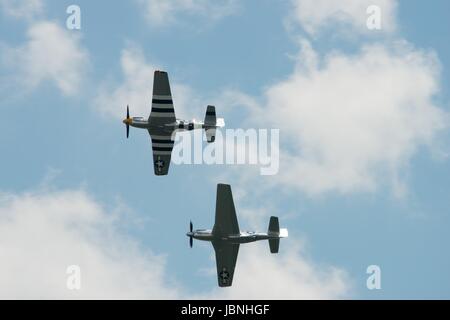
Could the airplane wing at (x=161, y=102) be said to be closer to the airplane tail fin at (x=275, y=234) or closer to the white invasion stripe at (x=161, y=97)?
the white invasion stripe at (x=161, y=97)

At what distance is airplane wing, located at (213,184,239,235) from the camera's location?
89188 millimetres

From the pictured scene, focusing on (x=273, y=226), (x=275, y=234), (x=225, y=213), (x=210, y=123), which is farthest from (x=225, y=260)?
(x=210, y=123)

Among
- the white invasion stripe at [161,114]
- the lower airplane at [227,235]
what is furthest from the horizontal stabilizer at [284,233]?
the white invasion stripe at [161,114]

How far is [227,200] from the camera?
89312 mm

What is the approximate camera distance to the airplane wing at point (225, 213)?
3511 inches

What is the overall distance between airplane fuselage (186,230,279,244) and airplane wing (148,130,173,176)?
895 centimetres

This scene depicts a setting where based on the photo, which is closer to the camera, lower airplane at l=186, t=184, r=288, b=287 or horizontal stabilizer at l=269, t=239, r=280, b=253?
lower airplane at l=186, t=184, r=288, b=287

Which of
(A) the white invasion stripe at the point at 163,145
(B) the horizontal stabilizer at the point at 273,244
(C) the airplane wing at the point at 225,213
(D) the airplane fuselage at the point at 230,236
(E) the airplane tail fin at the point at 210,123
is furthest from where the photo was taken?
(A) the white invasion stripe at the point at 163,145

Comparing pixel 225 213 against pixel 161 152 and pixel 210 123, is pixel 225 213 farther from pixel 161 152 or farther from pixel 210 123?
pixel 161 152

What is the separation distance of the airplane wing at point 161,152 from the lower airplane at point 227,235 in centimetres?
819

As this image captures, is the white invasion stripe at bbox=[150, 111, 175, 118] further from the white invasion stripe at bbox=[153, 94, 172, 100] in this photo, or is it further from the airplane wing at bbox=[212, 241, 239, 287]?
the airplane wing at bbox=[212, 241, 239, 287]

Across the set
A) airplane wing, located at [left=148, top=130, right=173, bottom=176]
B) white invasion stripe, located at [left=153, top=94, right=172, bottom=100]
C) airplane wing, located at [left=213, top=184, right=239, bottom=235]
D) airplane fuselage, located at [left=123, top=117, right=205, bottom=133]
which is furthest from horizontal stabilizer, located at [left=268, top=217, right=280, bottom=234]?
white invasion stripe, located at [left=153, top=94, right=172, bottom=100]
